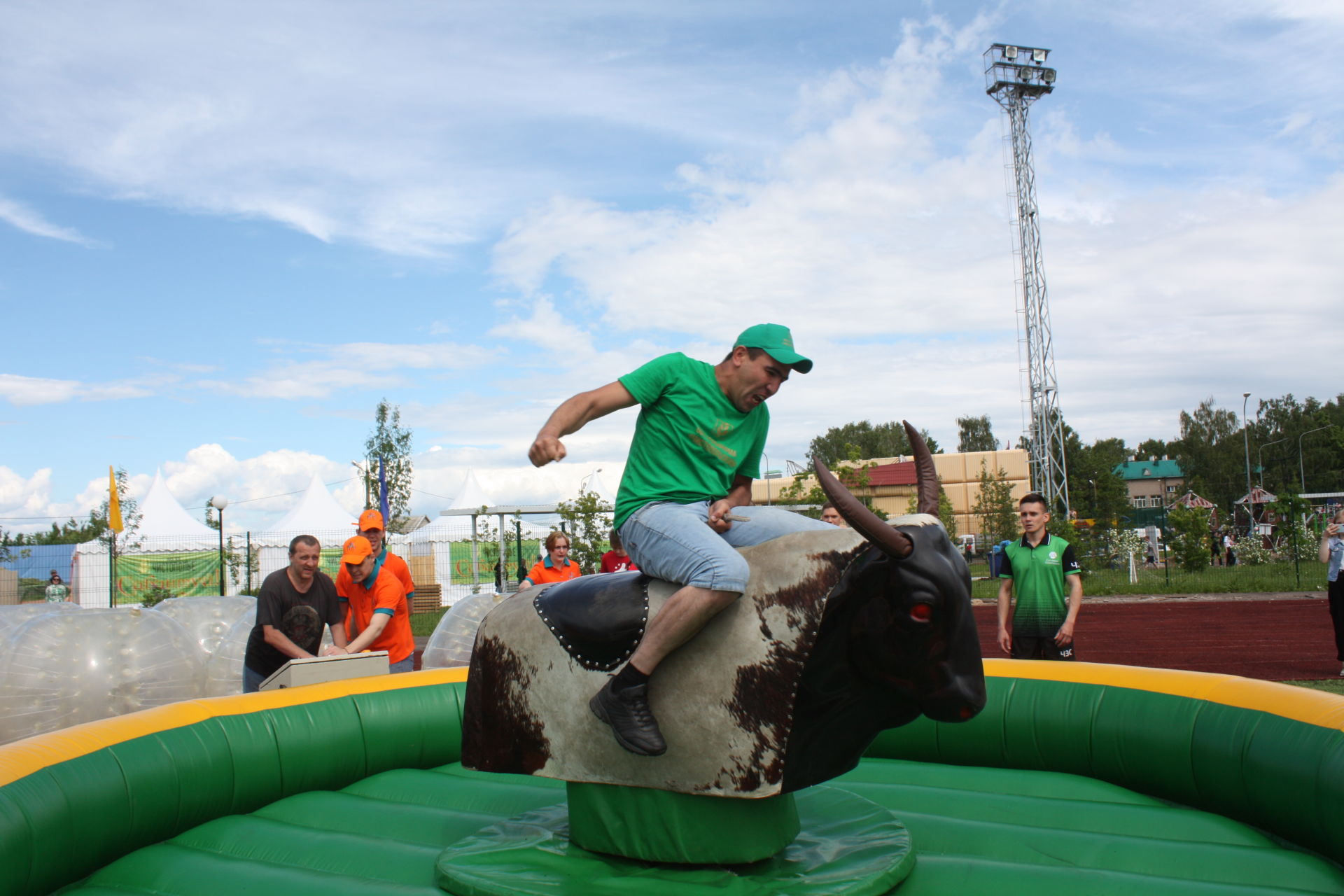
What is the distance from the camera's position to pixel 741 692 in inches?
117

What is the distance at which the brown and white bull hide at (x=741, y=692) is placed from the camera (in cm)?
292

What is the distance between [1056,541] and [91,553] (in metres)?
19.5

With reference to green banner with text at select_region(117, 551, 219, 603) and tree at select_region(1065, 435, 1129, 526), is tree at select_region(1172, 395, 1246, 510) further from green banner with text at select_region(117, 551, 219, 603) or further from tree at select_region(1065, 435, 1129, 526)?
green banner with text at select_region(117, 551, 219, 603)

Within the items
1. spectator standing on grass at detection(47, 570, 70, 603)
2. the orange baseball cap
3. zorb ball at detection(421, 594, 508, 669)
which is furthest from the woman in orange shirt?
spectator standing on grass at detection(47, 570, 70, 603)

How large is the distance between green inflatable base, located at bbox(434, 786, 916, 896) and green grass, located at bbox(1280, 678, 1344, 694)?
6.26 metres

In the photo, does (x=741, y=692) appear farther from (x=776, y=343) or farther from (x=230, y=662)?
(x=230, y=662)

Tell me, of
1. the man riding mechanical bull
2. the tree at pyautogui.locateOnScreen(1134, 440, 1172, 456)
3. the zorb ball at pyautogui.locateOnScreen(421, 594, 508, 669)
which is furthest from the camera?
the tree at pyautogui.locateOnScreen(1134, 440, 1172, 456)

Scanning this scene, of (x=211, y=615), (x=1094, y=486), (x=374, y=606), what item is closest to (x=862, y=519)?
(x=374, y=606)

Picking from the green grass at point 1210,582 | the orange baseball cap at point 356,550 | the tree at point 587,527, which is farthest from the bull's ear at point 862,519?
the green grass at point 1210,582

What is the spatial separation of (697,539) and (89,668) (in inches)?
204

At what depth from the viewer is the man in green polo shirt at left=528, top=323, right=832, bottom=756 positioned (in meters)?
2.93

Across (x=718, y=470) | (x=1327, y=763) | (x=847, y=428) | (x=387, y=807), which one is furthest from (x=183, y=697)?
(x=847, y=428)

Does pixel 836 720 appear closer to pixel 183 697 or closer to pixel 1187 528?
pixel 183 697

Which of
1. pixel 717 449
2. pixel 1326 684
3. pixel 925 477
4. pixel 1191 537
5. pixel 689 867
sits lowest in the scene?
pixel 1326 684
